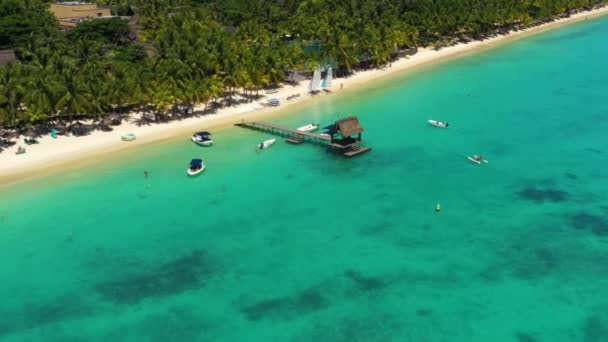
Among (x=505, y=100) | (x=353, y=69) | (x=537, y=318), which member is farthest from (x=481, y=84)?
(x=537, y=318)

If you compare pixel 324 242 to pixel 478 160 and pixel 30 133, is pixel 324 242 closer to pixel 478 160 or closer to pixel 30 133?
pixel 478 160

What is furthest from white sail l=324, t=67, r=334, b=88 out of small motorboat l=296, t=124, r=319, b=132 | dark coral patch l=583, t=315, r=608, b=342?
dark coral patch l=583, t=315, r=608, b=342

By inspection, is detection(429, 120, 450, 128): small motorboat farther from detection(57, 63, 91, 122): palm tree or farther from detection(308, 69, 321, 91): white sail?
detection(57, 63, 91, 122): palm tree

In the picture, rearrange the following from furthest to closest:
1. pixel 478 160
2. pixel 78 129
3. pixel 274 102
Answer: pixel 274 102 → pixel 78 129 → pixel 478 160

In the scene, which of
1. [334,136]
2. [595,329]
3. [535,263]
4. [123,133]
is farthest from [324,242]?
[123,133]

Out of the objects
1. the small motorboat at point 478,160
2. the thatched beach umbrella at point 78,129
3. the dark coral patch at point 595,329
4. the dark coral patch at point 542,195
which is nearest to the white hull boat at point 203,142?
the thatched beach umbrella at point 78,129

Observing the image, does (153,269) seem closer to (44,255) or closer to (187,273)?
(187,273)

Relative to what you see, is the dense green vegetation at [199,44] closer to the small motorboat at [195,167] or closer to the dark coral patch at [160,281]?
the small motorboat at [195,167]
